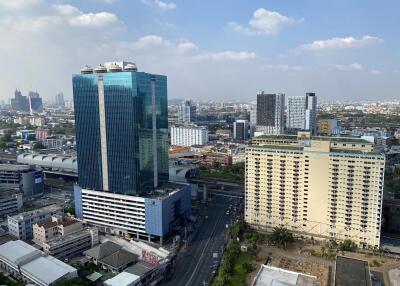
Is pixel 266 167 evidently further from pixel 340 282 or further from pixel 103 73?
pixel 103 73

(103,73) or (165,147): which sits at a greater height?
(103,73)

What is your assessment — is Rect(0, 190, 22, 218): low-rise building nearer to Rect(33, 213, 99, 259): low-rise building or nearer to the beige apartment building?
Rect(33, 213, 99, 259): low-rise building

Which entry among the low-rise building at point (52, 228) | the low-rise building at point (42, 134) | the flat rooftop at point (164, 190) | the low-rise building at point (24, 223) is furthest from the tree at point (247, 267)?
the low-rise building at point (42, 134)

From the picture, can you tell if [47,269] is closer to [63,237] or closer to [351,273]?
[63,237]

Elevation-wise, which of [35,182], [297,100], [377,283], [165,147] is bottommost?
[377,283]

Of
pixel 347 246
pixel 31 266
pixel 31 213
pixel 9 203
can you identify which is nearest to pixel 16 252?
pixel 31 266

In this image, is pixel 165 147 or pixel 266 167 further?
pixel 165 147

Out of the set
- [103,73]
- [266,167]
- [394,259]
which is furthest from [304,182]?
[103,73]
